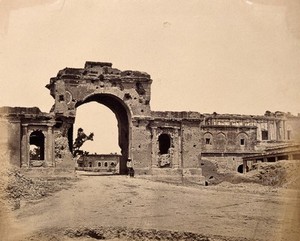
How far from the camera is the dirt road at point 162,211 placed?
1536 cm

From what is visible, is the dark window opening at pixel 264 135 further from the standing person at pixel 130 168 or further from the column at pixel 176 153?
the standing person at pixel 130 168

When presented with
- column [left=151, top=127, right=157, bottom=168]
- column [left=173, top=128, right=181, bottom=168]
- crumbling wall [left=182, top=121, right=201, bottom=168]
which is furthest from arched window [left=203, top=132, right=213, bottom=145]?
column [left=151, top=127, right=157, bottom=168]

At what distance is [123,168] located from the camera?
28875 millimetres

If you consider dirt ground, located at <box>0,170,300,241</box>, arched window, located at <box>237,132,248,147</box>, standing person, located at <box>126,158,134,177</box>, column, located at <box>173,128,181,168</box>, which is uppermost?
arched window, located at <box>237,132,248,147</box>

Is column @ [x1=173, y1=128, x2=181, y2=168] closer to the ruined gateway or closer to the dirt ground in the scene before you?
the ruined gateway

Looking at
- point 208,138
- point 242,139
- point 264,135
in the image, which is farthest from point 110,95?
point 264,135

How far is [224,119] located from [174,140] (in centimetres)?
2018

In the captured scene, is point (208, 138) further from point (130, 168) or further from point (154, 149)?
point (130, 168)

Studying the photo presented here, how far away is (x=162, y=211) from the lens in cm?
1675

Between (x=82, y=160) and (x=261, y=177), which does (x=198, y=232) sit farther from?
(x=82, y=160)

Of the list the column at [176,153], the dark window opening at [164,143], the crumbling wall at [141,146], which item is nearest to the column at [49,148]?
the crumbling wall at [141,146]

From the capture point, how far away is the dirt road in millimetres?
15359

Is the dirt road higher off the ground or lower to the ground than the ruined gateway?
lower

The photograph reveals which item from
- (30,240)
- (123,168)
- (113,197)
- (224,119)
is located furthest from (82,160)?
(30,240)
